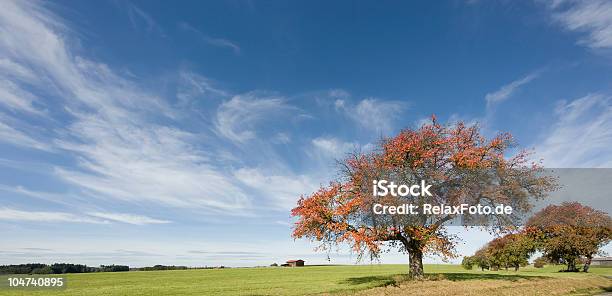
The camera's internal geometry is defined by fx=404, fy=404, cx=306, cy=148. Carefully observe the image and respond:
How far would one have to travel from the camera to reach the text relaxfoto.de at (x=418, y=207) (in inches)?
1394

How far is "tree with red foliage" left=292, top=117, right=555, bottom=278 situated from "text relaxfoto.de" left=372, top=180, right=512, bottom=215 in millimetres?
370

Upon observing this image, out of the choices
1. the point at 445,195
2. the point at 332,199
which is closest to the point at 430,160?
the point at 445,195

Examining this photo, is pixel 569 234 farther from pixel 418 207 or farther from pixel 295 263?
pixel 295 263

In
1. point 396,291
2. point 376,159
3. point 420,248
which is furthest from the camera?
point 376,159

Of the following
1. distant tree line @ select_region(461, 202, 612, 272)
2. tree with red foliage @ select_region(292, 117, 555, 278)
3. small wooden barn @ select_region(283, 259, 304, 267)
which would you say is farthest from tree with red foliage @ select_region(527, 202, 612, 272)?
small wooden barn @ select_region(283, 259, 304, 267)

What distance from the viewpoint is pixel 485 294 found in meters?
27.3

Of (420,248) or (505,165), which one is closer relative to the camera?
(420,248)

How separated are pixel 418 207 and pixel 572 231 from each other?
52772mm

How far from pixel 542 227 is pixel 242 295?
6754cm

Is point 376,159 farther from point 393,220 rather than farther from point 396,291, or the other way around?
point 396,291

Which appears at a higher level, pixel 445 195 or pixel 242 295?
pixel 445 195

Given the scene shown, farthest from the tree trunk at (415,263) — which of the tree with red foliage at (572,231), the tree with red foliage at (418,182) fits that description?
the tree with red foliage at (572,231)

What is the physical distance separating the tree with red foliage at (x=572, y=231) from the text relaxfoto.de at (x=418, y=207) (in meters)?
38.9

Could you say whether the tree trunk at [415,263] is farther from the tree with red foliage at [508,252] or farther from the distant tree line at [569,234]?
the tree with red foliage at [508,252]
